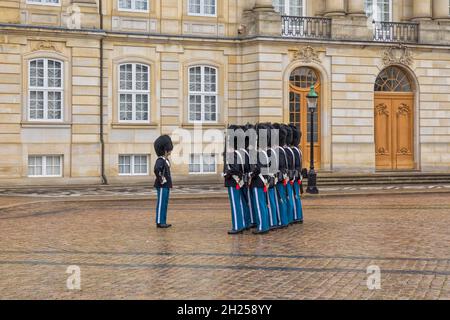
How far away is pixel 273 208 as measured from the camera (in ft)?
49.1

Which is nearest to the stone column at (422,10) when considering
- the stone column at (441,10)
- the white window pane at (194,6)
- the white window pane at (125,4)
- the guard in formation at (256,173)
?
the stone column at (441,10)

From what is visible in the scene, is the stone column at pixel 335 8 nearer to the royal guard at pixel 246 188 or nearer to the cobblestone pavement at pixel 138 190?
the cobblestone pavement at pixel 138 190

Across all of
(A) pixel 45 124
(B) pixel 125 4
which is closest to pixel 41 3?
(B) pixel 125 4

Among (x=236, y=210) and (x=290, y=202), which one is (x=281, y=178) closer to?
(x=290, y=202)

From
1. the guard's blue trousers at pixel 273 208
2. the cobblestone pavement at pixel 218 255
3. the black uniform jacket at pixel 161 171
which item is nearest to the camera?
the cobblestone pavement at pixel 218 255

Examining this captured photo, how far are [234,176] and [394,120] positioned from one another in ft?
63.3

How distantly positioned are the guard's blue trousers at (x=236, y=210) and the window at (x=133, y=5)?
16375 millimetres

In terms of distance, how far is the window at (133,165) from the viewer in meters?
29.0

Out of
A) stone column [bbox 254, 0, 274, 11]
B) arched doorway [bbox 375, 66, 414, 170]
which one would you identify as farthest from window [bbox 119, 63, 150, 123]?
arched doorway [bbox 375, 66, 414, 170]

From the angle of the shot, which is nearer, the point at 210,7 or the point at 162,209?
the point at 162,209

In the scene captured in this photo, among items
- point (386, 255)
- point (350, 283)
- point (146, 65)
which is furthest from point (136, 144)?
point (350, 283)

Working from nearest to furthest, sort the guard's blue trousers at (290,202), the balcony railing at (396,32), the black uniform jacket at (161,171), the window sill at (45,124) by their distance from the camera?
the guard's blue trousers at (290,202)
the black uniform jacket at (161,171)
the window sill at (45,124)
the balcony railing at (396,32)

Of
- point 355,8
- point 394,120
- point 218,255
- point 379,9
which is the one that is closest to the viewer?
point 218,255
